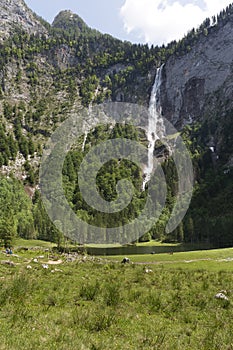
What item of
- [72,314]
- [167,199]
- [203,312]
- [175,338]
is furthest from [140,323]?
[167,199]

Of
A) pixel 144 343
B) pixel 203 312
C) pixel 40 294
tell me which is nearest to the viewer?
pixel 144 343

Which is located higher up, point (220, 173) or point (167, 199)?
point (220, 173)

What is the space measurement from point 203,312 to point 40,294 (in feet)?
28.9

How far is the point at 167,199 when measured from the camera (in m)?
177

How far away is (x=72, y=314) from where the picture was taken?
39.6 ft

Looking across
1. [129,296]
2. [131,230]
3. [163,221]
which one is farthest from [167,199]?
[129,296]

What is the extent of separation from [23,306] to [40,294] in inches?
121

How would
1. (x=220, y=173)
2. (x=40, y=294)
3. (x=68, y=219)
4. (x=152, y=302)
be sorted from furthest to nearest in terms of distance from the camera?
(x=220, y=173)
(x=68, y=219)
(x=40, y=294)
(x=152, y=302)

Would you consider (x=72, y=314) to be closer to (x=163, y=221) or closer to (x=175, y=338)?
(x=175, y=338)

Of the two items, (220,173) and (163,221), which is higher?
A: (220,173)

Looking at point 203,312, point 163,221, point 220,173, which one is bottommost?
point 203,312

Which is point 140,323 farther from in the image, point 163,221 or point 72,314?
point 163,221

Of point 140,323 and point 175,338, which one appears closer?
point 175,338

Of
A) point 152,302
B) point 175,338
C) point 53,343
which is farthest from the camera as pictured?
point 152,302
